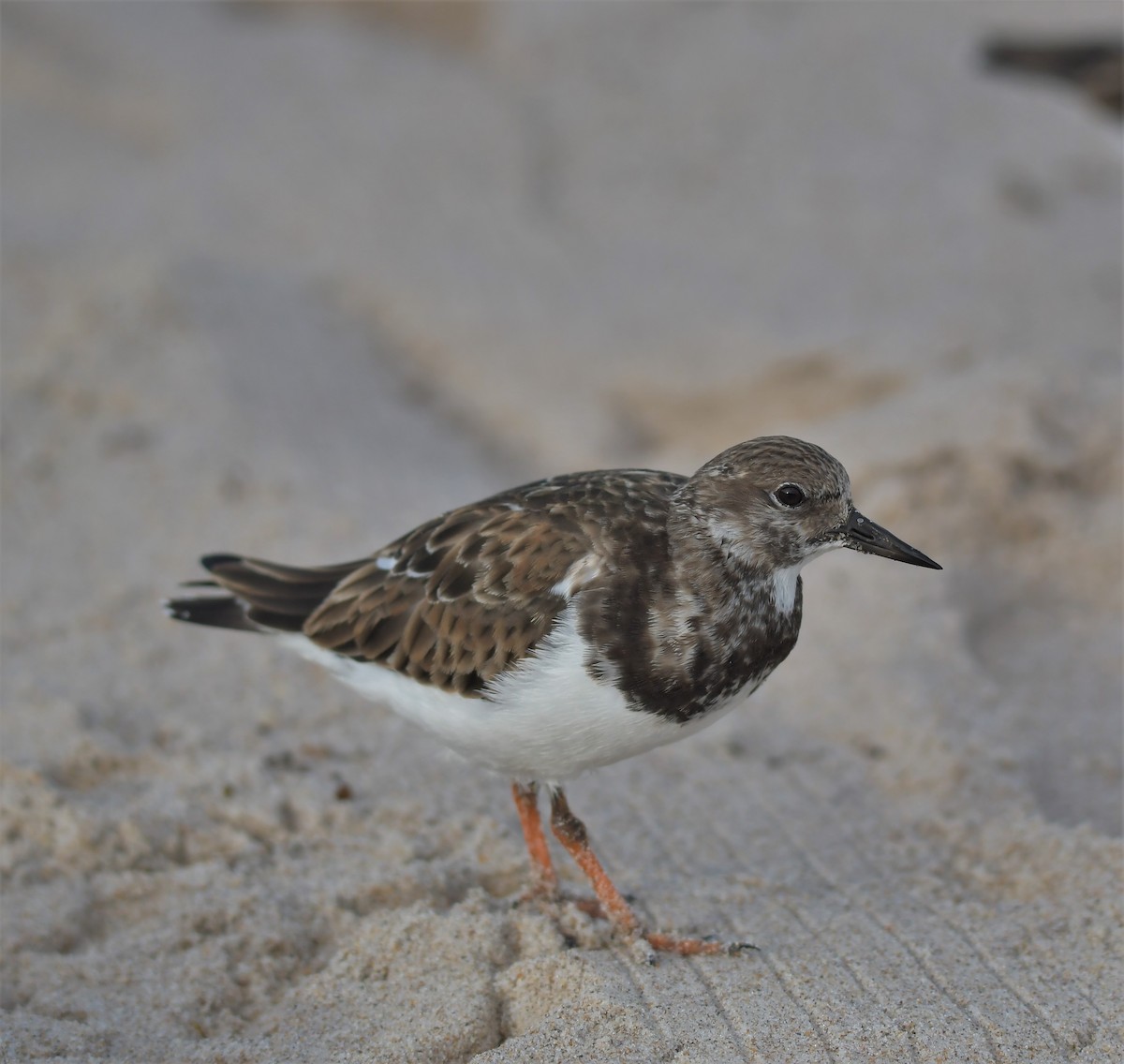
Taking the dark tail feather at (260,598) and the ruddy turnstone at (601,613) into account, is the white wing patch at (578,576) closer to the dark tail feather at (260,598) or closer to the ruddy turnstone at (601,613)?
the ruddy turnstone at (601,613)

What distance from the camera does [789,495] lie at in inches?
124

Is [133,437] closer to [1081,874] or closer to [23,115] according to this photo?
[1081,874]

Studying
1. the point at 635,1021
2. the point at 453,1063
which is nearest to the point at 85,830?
the point at 453,1063

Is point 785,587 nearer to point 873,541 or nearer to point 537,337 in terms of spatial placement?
point 873,541

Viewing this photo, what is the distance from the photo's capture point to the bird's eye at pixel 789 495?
3.14m

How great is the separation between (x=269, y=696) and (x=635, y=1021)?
2172 mm

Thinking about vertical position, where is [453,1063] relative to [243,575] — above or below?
below

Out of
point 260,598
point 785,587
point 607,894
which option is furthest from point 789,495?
point 260,598

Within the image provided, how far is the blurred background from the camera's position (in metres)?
4.38

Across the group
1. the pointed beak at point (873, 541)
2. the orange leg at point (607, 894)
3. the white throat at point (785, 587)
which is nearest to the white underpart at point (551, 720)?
the orange leg at point (607, 894)

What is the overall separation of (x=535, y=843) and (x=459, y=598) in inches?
29.0

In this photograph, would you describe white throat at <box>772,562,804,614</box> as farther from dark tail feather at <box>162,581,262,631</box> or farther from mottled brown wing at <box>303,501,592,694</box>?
dark tail feather at <box>162,581,262,631</box>

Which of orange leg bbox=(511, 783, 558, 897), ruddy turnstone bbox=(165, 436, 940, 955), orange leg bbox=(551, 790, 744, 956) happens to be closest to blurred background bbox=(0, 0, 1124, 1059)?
orange leg bbox=(511, 783, 558, 897)

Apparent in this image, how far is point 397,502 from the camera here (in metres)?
5.67
